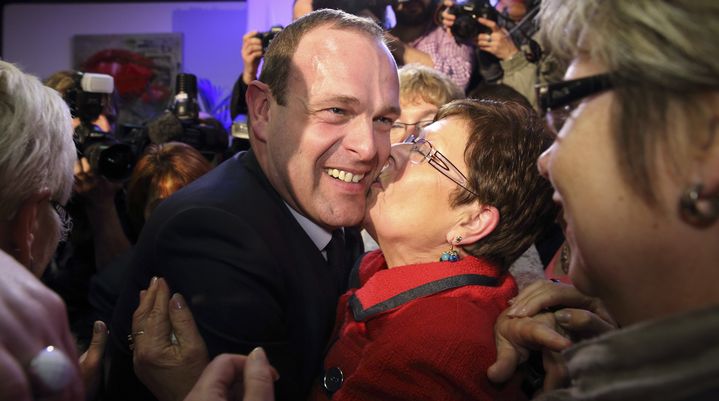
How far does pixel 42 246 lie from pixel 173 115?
2.02 m

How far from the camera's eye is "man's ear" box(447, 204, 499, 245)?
6.32 ft

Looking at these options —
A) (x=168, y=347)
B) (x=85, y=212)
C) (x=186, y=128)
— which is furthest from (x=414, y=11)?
(x=168, y=347)

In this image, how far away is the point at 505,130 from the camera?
6.35 ft

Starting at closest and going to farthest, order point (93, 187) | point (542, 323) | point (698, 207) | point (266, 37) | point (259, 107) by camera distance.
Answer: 1. point (698, 207)
2. point (542, 323)
3. point (259, 107)
4. point (266, 37)
5. point (93, 187)

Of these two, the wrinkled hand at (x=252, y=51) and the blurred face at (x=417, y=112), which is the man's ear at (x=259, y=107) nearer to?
the blurred face at (x=417, y=112)

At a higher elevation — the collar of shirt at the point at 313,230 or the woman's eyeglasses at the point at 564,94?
the woman's eyeglasses at the point at 564,94

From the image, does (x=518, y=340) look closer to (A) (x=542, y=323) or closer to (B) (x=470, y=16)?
(A) (x=542, y=323)

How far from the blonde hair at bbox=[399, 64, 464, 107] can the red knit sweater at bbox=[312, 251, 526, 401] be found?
107 centimetres

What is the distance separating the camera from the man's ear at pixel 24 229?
1512 millimetres

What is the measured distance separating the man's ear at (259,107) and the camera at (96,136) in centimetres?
110

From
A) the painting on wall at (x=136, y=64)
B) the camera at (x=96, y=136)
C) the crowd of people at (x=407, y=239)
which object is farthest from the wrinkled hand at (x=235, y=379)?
the painting on wall at (x=136, y=64)

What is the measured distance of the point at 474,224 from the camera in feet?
6.37

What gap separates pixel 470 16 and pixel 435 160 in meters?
1.58

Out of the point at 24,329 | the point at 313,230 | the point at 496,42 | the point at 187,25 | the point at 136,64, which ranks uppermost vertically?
the point at 24,329
